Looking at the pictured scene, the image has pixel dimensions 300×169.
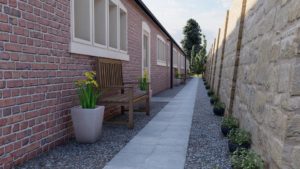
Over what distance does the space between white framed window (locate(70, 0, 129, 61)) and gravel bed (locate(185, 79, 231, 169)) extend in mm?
2474

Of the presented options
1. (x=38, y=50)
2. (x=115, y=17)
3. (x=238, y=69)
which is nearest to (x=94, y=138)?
(x=38, y=50)

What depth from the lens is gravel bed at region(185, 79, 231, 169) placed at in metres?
3.26

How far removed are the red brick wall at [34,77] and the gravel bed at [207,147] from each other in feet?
6.54

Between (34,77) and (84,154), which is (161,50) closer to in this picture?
(84,154)

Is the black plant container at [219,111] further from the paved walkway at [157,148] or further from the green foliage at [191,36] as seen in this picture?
the green foliage at [191,36]

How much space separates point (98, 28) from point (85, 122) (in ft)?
8.75

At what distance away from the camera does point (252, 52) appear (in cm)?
376

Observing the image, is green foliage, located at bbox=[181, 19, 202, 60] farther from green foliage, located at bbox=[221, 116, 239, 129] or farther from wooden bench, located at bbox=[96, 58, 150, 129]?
green foliage, located at bbox=[221, 116, 239, 129]

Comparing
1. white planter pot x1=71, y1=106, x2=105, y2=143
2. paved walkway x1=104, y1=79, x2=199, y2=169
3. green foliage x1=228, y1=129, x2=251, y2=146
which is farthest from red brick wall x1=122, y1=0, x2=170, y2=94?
green foliage x1=228, y1=129, x2=251, y2=146

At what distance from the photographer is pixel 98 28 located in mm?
5902

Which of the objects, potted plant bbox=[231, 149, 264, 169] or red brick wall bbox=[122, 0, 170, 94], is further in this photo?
red brick wall bbox=[122, 0, 170, 94]

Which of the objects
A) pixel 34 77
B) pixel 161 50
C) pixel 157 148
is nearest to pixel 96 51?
pixel 34 77

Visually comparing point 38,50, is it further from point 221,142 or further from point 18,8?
point 221,142

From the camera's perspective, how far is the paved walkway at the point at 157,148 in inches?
128
